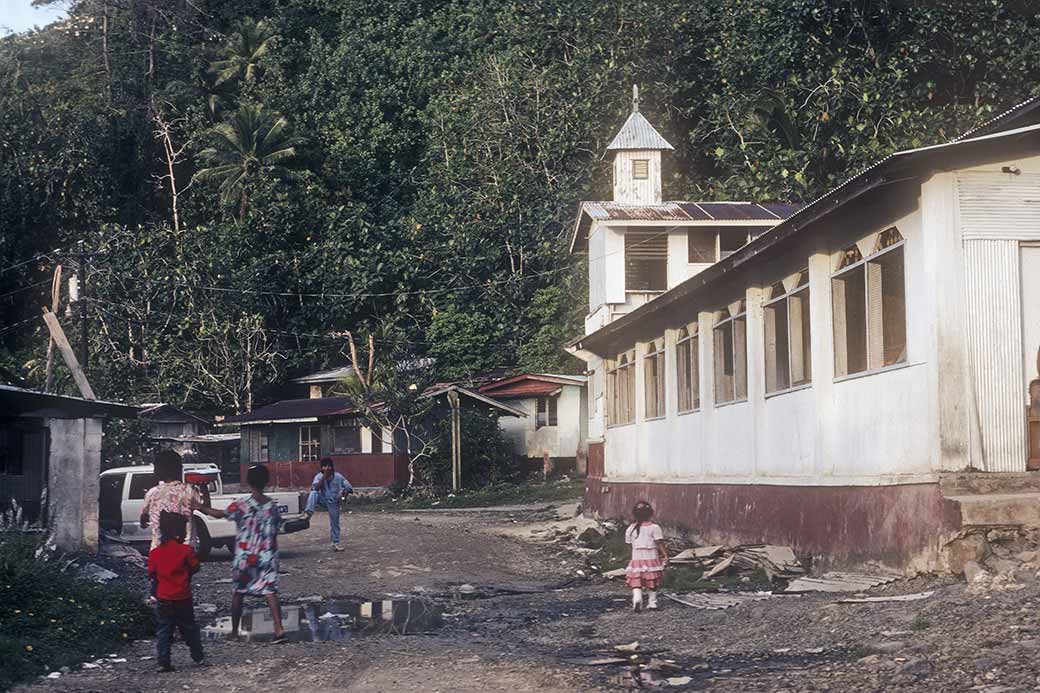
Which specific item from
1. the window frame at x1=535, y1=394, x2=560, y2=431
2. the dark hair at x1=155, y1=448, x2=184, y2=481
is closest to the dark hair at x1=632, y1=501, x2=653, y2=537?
the dark hair at x1=155, y1=448, x2=184, y2=481

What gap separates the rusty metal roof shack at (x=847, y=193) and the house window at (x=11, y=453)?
10486mm

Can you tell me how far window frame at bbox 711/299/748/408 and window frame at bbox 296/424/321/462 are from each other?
2824 cm

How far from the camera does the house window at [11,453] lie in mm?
21312

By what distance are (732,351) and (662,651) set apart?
9.61 meters

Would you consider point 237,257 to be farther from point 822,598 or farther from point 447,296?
point 822,598

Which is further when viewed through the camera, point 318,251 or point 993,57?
point 318,251

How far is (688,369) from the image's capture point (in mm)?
22531

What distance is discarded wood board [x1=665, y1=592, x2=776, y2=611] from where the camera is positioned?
1344 cm

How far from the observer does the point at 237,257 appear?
51.6 m

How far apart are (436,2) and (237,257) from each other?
16872 mm

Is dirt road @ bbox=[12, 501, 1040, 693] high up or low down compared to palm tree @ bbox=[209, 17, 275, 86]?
down

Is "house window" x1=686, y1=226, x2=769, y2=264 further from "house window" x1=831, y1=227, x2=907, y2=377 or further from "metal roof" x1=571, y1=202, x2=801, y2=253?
"house window" x1=831, y1=227, x2=907, y2=377

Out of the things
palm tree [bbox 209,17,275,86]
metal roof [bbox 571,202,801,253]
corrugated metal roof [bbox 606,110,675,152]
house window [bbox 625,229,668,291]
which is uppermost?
palm tree [bbox 209,17,275,86]

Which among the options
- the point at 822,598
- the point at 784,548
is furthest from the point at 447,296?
the point at 822,598
